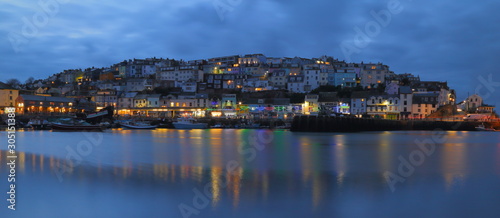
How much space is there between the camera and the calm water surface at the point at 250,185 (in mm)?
10906

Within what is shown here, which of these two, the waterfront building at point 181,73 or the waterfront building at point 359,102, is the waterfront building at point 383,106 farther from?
the waterfront building at point 181,73

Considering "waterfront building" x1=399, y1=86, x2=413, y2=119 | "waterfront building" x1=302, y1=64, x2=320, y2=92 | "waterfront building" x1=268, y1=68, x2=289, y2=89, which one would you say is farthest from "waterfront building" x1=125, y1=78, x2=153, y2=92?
"waterfront building" x1=399, y1=86, x2=413, y2=119

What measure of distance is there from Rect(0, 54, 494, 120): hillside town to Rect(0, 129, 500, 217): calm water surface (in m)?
41.5

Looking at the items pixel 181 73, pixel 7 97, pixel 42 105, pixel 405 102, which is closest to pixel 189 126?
pixel 42 105

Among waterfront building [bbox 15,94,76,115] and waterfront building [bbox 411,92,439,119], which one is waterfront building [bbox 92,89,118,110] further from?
waterfront building [bbox 411,92,439,119]

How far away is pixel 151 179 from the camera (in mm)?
15086

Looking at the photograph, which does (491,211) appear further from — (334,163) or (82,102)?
(82,102)

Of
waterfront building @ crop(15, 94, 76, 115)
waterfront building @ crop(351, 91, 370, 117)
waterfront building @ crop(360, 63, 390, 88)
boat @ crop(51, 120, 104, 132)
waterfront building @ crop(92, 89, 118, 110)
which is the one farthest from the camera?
waterfront building @ crop(360, 63, 390, 88)

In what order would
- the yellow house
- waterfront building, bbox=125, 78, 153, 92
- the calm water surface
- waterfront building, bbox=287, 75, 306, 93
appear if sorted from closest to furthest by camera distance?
1. the calm water surface
2. the yellow house
3. waterfront building, bbox=287, 75, 306, 93
4. waterfront building, bbox=125, 78, 153, 92

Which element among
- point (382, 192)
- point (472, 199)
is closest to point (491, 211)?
point (472, 199)

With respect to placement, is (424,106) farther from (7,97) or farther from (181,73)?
(7,97)

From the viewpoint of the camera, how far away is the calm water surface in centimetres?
1091

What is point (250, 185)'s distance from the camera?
549 inches

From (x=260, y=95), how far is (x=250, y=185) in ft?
225
